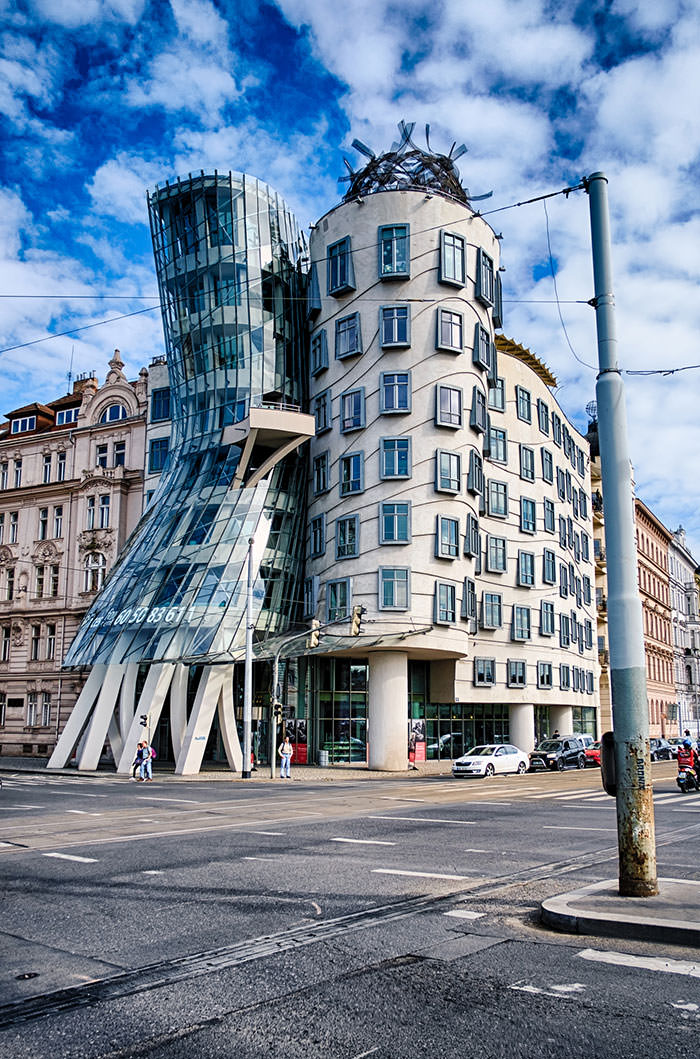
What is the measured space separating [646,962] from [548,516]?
51.1 meters

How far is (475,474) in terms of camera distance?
44.8 meters

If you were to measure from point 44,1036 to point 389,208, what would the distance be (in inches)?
1711

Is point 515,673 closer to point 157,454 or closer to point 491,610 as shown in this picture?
point 491,610

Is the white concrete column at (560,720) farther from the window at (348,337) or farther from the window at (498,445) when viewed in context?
the window at (348,337)

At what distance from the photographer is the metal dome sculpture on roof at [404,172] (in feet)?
154

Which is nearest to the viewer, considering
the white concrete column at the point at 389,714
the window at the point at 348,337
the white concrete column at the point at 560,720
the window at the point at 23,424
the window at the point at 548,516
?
the white concrete column at the point at 389,714

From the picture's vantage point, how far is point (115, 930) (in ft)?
26.2

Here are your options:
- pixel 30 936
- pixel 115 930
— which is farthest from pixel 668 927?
pixel 30 936

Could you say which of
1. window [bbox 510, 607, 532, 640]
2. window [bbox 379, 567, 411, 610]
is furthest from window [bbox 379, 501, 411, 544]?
window [bbox 510, 607, 532, 640]

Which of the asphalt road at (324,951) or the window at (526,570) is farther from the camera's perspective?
the window at (526,570)

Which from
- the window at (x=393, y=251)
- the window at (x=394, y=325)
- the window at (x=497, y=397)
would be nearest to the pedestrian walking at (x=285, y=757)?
the window at (x=394, y=325)

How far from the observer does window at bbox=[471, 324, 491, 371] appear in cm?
4475

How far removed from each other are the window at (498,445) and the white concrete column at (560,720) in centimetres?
1694

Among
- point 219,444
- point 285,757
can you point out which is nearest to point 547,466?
point 219,444
